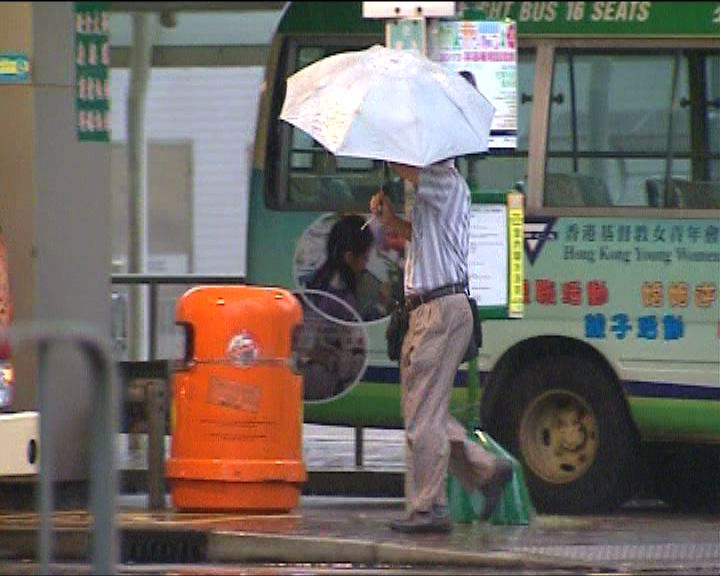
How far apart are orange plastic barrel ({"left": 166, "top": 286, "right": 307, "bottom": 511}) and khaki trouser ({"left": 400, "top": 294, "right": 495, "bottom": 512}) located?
865mm

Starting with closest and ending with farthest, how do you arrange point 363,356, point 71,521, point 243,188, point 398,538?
point 398,538 < point 71,521 < point 363,356 < point 243,188

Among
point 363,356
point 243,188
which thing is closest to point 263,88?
point 363,356

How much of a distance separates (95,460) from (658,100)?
6.24 metres

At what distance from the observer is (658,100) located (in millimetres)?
12305

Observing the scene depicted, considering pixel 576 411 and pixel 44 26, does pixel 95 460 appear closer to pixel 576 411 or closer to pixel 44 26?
pixel 44 26

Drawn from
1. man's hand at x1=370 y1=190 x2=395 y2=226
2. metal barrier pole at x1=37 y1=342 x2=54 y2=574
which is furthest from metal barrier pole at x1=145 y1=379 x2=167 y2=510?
metal barrier pole at x1=37 y1=342 x2=54 y2=574

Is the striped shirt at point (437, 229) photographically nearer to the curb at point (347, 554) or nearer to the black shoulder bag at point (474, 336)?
the black shoulder bag at point (474, 336)

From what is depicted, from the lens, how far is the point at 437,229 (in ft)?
33.0

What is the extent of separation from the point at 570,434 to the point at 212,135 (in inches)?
588

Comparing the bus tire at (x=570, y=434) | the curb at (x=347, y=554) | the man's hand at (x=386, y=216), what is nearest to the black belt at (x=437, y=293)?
the man's hand at (x=386, y=216)

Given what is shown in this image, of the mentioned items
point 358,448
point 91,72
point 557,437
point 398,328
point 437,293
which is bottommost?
point 358,448

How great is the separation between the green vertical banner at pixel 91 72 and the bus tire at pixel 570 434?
2.71 meters

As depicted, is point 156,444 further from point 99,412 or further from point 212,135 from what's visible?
point 212,135

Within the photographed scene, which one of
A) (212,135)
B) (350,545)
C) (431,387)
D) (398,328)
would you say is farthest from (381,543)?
(212,135)
